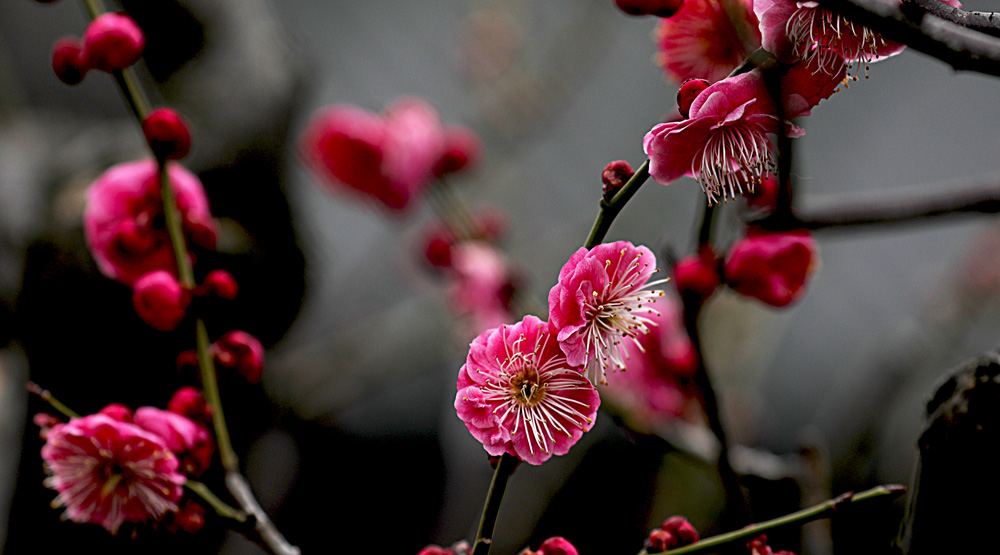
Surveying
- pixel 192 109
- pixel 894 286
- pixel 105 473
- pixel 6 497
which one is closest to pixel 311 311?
pixel 192 109

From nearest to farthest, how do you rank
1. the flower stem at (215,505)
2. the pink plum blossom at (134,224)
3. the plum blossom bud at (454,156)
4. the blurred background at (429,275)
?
the flower stem at (215,505), the pink plum blossom at (134,224), the plum blossom bud at (454,156), the blurred background at (429,275)

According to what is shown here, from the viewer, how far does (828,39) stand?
239 mm

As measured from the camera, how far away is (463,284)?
2.21 feet

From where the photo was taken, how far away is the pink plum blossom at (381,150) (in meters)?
0.72

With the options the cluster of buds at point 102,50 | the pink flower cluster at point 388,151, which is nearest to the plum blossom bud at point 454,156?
the pink flower cluster at point 388,151

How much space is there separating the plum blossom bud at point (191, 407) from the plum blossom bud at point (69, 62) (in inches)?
7.8

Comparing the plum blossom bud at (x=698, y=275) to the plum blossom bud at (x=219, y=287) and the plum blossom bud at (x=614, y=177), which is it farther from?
the plum blossom bud at (x=219, y=287)

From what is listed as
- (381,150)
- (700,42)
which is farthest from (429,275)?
(700,42)

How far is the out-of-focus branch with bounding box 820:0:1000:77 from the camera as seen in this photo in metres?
0.20

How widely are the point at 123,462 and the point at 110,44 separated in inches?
9.0

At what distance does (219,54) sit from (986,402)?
1.11 meters

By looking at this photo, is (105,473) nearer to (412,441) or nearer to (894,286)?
(412,441)

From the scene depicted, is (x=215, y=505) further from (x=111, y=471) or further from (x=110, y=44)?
→ (x=110, y=44)

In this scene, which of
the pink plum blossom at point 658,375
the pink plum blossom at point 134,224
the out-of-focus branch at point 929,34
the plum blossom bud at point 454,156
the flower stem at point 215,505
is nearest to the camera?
the out-of-focus branch at point 929,34
